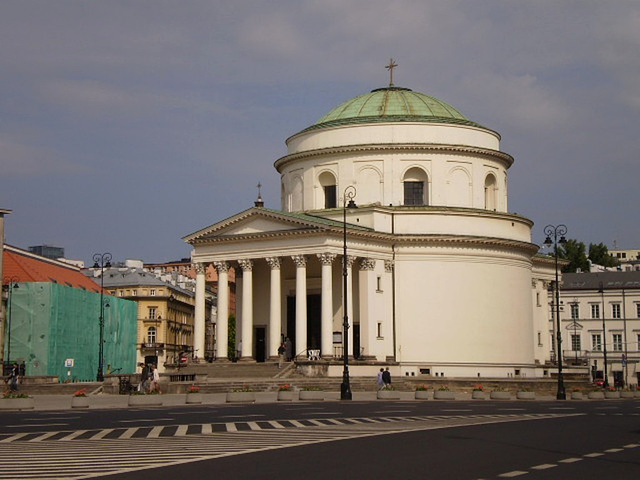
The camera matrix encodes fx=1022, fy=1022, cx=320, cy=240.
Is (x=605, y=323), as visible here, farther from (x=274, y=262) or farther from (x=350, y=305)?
(x=274, y=262)

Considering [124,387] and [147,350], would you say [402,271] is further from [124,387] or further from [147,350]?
[147,350]

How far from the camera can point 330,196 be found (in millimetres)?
79312

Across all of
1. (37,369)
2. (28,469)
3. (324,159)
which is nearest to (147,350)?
(37,369)

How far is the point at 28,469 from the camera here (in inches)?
749

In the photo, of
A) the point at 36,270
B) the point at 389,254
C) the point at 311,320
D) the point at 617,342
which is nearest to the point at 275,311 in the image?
the point at 311,320

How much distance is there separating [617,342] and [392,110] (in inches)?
2244

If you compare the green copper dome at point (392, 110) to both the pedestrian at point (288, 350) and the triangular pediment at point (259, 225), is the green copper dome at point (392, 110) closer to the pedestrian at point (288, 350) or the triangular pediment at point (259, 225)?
the triangular pediment at point (259, 225)

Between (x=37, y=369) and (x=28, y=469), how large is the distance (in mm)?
66568

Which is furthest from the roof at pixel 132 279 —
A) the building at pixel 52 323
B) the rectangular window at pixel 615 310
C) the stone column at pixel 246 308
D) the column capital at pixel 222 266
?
the stone column at pixel 246 308

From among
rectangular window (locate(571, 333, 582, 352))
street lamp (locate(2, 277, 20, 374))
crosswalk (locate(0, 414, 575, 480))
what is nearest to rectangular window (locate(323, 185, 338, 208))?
street lamp (locate(2, 277, 20, 374))

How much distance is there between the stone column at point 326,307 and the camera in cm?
6744

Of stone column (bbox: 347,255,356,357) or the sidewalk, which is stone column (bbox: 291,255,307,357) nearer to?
stone column (bbox: 347,255,356,357)

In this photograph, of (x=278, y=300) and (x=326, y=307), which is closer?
(x=326, y=307)

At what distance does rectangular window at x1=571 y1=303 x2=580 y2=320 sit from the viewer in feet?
416
